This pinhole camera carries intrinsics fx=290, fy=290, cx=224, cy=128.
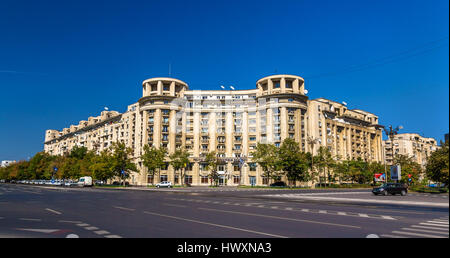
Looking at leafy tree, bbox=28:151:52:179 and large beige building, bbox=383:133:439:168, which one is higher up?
large beige building, bbox=383:133:439:168

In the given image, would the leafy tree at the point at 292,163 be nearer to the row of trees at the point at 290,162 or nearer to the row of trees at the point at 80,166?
the row of trees at the point at 290,162

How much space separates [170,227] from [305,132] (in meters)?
88.0

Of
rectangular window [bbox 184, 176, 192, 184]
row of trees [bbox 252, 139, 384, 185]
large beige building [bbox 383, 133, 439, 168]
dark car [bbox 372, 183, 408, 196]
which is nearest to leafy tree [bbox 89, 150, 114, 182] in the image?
rectangular window [bbox 184, 176, 192, 184]

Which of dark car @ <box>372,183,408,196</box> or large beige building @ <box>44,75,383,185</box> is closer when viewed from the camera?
dark car @ <box>372,183,408,196</box>

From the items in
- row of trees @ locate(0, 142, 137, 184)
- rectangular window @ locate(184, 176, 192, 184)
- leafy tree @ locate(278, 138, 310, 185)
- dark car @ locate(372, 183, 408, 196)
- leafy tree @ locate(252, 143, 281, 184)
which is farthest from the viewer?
rectangular window @ locate(184, 176, 192, 184)

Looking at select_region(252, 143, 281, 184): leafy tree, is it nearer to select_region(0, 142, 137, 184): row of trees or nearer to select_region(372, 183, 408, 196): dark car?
select_region(0, 142, 137, 184): row of trees

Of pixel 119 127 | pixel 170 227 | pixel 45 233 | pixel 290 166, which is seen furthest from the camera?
pixel 119 127

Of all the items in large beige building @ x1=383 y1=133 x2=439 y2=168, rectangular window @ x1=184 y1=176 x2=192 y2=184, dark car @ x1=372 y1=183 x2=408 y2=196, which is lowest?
rectangular window @ x1=184 y1=176 x2=192 y2=184

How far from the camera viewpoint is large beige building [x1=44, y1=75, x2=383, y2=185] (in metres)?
91.8

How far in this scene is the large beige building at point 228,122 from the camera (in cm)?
9175
